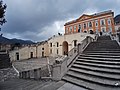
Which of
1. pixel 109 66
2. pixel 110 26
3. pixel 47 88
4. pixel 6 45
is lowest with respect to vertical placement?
Result: pixel 47 88

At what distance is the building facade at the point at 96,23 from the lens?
3312 cm

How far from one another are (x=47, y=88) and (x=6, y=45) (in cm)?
3233

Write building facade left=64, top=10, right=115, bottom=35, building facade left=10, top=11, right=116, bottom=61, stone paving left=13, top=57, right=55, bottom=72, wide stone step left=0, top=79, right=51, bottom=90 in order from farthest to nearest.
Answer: building facade left=64, top=10, right=115, bottom=35
building facade left=10, top=11, right=116, bottom=61
stone paving left=13, top=57, right=55, bottom=72
wide stone step left=0, top=79, right=51, bottom=90

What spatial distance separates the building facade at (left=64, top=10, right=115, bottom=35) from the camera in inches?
1304

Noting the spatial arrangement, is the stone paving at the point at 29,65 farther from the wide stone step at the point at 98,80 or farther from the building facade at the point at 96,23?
the building facade at the point at 96,23

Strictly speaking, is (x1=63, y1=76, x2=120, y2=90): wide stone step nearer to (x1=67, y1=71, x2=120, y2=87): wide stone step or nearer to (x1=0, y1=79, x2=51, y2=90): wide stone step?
(x1=67, y1=71, x2=120, y2=87): wide stone step

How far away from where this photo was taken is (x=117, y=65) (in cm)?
677

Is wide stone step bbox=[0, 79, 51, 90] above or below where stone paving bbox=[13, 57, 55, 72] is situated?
above

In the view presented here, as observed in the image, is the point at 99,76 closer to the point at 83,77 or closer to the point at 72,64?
the point at 83,77

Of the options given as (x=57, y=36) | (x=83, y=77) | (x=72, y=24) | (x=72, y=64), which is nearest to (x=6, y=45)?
(x=57, y=36)

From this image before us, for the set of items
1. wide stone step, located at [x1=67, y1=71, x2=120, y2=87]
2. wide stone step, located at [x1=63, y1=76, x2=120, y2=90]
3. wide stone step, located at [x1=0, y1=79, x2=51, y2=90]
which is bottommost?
wide stone step, located at [x1=0, y1=79, x2=51, y2=90]

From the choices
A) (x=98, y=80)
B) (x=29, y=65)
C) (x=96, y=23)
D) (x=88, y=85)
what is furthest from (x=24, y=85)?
(x=96, y=23)

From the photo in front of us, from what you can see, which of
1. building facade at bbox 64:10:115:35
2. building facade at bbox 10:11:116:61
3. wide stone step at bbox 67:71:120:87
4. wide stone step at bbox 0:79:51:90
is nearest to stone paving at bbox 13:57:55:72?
building facade at bbox 10:11:116:61

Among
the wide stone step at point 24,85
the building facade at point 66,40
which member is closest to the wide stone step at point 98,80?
the wide stone step at point 24,85
